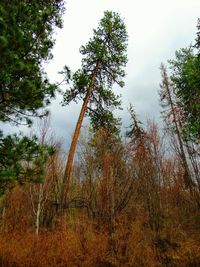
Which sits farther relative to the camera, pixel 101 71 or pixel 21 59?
pixel 101 71

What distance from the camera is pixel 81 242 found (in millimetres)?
9266

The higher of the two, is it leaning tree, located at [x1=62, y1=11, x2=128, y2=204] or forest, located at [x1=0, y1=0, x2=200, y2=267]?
leaning tree, located at [x1=62, y1=11, x2=128, y2=204]

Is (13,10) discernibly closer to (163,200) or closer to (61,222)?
(61,222)

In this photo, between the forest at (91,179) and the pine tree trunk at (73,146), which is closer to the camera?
the forest at (91,179)

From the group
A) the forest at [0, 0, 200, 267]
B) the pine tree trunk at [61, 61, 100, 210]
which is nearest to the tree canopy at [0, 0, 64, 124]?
the forest at [0, 0, 200, 267]

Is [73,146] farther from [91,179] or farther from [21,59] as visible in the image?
[21,59]

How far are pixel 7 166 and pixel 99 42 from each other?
40.9ft

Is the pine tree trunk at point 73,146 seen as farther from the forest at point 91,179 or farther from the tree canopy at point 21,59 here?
the tree canopy at point 21,59

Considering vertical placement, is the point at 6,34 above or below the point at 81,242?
above

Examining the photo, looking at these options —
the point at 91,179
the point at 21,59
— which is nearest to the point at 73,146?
the point at 91,179

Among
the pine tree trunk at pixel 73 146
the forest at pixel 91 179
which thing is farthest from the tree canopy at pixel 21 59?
the pine tree trunk at pixel 73 146

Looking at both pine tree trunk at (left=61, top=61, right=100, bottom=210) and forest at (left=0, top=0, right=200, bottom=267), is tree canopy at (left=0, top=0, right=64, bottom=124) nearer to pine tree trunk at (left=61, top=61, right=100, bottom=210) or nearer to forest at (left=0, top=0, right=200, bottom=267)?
forest at (left=0, top=0, right=200, bottom=267)

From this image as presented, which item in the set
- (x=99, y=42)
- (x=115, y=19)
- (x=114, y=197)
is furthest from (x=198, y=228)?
(x=115, y=19)

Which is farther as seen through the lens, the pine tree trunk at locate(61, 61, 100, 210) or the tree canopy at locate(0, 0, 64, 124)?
the pine tree trunk at locate(61, 61, 100, 210)
